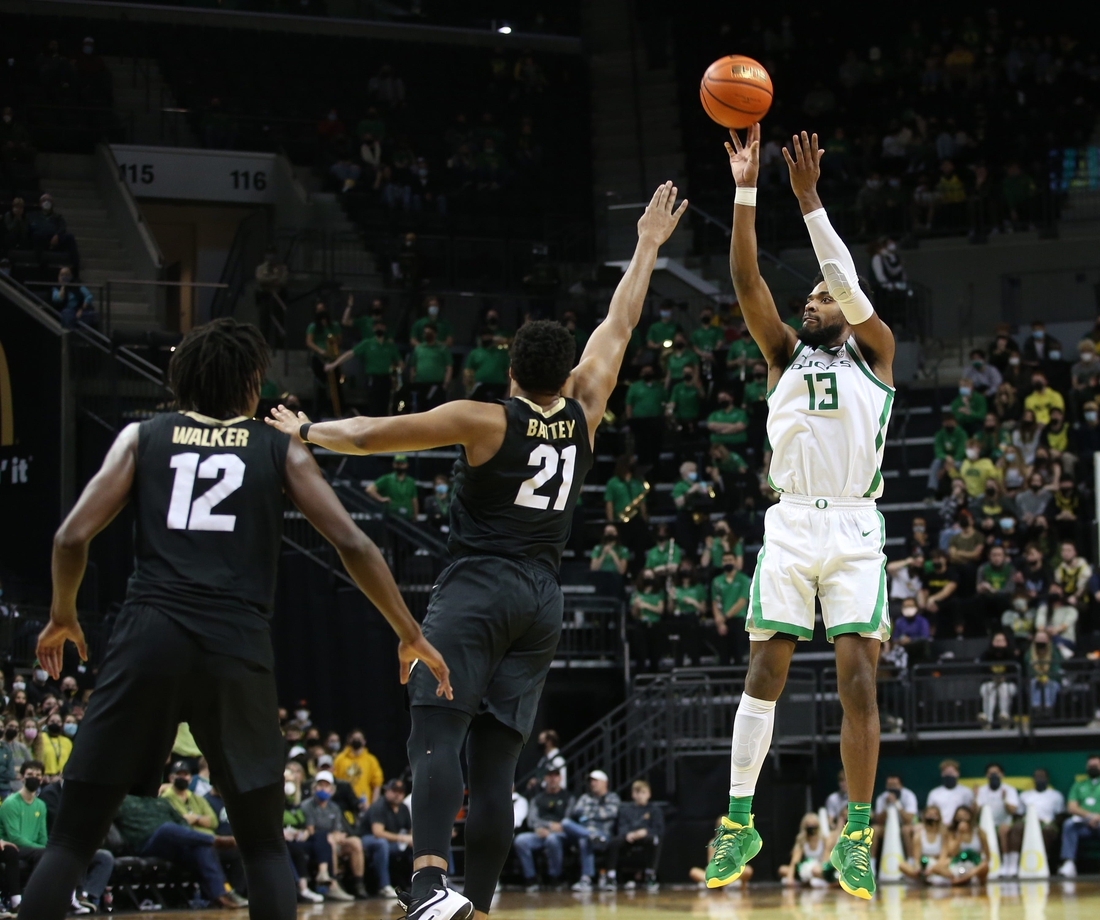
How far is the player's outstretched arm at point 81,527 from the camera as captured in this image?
5.00 meters

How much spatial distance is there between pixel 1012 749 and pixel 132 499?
15483mm

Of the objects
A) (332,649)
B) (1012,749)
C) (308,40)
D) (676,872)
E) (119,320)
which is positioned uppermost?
(308,40)

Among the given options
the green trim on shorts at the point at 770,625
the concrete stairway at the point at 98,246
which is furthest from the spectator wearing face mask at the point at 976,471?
the green trim on shorts at the point at 770,625

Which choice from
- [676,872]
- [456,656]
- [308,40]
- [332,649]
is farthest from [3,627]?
[308,40]

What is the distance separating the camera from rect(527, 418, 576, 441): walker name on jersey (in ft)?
20.6

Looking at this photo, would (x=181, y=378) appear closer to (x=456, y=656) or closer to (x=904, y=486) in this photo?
(x=456, y=656)

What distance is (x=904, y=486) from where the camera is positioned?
2267 cm

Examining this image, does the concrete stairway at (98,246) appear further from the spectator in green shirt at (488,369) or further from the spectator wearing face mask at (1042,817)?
the spectator wearing face mask at (1042,817)

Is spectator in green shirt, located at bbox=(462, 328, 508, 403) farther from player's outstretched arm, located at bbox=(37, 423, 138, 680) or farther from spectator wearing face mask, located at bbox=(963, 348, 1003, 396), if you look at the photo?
player's outstretched arm, located at bbox=(37, 423, 138, 680)

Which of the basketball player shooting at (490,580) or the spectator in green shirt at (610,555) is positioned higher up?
the spectator in green shirt at (610,555)

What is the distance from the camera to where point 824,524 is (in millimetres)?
7273

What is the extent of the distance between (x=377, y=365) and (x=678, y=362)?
4.35 metres

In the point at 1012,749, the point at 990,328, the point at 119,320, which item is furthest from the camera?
the point at 990,328

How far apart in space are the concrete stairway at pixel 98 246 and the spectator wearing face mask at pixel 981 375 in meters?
12.5
